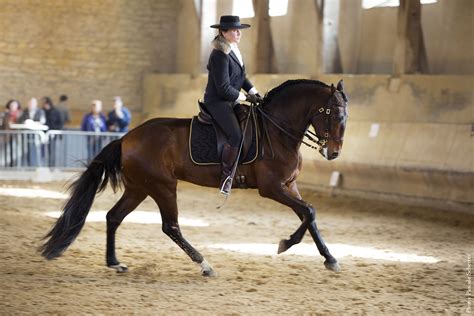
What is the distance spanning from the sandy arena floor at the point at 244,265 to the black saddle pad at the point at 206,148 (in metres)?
1.15

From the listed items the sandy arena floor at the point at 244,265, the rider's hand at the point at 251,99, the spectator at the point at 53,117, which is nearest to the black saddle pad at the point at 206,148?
the rider's hand at the point at 251,99

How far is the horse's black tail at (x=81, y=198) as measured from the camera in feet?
30.0

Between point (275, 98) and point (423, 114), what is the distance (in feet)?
22.7

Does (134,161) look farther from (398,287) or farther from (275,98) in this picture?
(398,287)

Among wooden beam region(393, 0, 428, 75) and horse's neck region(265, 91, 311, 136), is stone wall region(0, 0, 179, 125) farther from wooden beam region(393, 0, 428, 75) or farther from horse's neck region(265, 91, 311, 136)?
horse's neck region(265, 91, 311, 136)

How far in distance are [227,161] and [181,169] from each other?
53cm

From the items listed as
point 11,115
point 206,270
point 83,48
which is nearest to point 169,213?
point 206,270

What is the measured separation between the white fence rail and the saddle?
10.0 metres

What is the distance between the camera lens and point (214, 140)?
362 inches

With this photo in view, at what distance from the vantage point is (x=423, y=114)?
1563cm

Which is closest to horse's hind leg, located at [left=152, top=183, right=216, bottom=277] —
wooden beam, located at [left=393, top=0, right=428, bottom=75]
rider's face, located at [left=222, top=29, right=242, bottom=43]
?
rider's face, located at [left=222, top=29, right=242, bottom=43]

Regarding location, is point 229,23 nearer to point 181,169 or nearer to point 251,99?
point 251,99

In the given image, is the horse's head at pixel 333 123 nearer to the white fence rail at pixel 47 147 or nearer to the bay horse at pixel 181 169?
the bay horse at pixel 181 169

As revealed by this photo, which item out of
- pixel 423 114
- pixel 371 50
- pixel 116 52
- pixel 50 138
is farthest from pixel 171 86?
pixel 423 114
